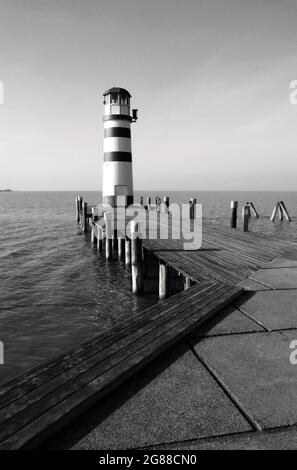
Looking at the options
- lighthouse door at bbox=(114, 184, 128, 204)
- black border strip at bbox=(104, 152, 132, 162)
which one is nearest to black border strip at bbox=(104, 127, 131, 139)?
black border strip at bbox=(104, 152, 132, 162)

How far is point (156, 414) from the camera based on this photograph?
2820 millimetres

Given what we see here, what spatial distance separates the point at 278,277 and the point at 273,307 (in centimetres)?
201

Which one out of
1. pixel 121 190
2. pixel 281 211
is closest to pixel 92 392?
pixel 121 190

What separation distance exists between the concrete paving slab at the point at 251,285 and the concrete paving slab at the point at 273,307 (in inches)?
9.5

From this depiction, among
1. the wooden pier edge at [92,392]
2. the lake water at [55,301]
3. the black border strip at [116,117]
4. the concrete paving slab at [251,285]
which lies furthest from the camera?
the black border strip at [116,117]

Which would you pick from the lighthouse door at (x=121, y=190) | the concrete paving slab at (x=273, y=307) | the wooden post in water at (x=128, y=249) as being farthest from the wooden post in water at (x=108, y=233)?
the concrete paving slab at (x=273, y=307)

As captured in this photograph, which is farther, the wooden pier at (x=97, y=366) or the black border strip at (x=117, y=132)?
the black border strip at (x=117, y=132)

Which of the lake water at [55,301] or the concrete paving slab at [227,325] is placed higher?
the concrete paving slab at [227,325]

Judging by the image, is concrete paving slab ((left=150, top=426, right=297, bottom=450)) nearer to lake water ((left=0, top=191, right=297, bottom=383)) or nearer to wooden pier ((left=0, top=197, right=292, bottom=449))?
wooden pier ((left=0, top=197, right=292, bottom=449))

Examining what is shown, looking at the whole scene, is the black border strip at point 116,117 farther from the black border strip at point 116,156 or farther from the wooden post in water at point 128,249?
the wooden post in water at point 128,249

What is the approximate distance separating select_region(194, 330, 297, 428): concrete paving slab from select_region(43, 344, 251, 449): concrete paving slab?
0.20 m

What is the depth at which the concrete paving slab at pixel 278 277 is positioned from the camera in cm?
655

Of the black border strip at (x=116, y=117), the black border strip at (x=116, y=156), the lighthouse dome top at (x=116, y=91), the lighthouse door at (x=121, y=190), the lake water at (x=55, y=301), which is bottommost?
the lake water at (x=55, y=301)

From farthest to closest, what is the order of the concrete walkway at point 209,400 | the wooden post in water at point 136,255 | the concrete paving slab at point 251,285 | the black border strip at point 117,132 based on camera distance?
the black border strip at point 117,132 → the wooden post in water at point 136,255 → the concrete paving slab at point 251,285 → the concrete walkway at point 209,400
